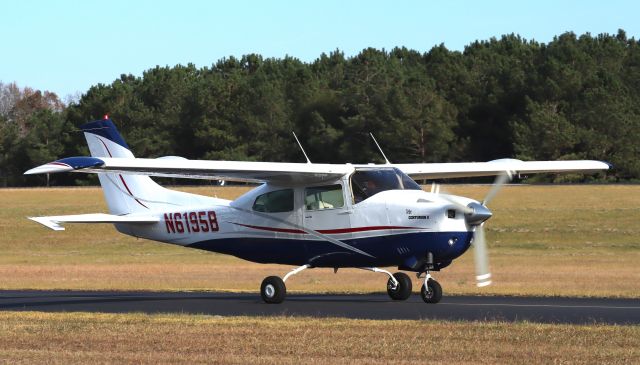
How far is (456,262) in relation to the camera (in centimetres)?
4125

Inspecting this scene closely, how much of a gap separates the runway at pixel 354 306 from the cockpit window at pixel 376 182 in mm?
1976

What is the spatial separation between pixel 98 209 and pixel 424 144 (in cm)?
2889

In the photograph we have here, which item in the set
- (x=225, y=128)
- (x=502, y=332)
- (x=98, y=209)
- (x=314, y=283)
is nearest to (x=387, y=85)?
(x=225, y=128)

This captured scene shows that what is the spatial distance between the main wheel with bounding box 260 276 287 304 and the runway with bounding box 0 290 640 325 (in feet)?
0.52

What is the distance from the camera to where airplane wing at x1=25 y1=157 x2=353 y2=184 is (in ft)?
64.1

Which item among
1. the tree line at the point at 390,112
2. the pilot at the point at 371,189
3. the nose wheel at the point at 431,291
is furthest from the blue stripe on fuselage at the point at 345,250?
the tree line at the point at 390,112

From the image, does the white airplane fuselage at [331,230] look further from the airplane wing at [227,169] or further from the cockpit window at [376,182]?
the airplane wing at [227,169]

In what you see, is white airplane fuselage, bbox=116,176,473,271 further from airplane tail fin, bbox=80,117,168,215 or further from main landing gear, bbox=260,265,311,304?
main landing gear, bbox=260,265,311,304

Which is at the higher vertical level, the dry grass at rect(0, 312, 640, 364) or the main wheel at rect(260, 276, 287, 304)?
the dry grass at rect(0, 312, 640, 364)

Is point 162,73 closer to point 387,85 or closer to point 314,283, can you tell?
point 387,85

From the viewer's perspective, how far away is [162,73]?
10994 centimetres

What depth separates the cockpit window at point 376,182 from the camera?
808 inches

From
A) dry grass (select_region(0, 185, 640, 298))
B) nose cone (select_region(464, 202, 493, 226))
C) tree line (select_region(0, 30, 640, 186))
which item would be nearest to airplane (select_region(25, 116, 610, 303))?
nose cone (select_region(464, 202, 493, 226))

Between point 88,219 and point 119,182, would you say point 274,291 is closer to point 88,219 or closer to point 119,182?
point 88,219
